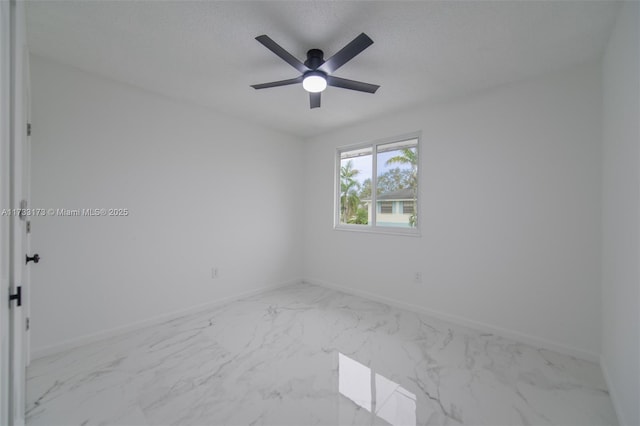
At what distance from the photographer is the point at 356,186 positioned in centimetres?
391

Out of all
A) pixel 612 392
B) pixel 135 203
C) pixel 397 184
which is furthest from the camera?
pixel 397 184

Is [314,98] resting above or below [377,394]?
above

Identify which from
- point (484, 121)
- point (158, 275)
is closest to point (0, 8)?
point (158, 275)

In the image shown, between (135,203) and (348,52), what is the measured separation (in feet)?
8.09

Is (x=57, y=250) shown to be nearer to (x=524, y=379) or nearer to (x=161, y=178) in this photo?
(x=161, y=178)

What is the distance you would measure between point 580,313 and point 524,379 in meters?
0.85

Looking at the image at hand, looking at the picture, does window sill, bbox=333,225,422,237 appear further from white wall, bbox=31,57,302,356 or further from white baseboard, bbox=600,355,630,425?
white baseboard, bbox=600,355,630,425

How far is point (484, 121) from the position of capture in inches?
104

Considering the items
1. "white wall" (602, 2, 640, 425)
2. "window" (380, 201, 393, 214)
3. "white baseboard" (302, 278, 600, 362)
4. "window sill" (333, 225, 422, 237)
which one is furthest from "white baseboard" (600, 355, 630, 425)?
"window" (380, 201, 393, 214)

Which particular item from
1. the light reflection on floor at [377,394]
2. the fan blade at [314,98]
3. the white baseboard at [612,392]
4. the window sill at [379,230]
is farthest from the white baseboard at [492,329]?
the fan blade at [314,98]

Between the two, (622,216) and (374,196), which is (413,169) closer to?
(374,196)

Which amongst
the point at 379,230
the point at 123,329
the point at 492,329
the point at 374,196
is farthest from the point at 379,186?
the point at 123,329

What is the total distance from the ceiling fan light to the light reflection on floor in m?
2.23

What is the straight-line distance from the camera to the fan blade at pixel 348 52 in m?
1.58
